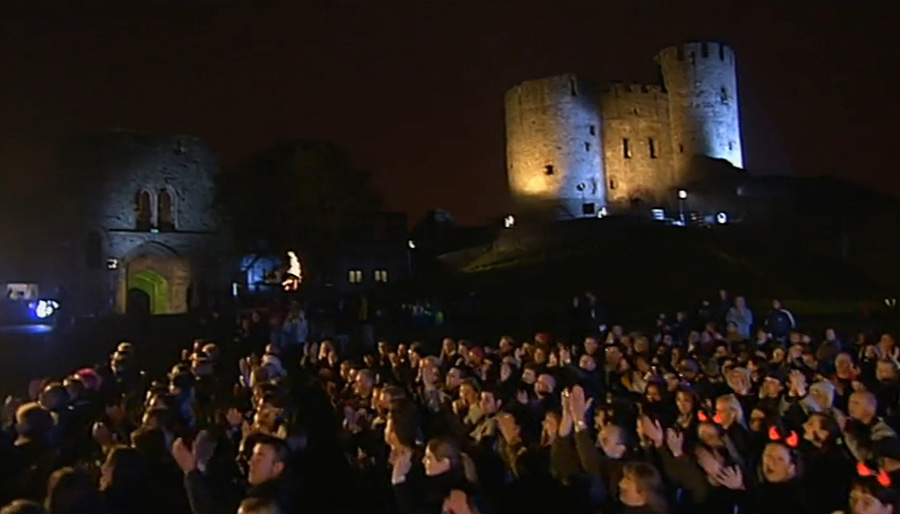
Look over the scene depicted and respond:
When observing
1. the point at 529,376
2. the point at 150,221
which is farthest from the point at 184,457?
the point at 150,221

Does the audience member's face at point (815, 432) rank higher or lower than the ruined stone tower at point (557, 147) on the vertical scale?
lower

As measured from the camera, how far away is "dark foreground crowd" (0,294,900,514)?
19.2ft

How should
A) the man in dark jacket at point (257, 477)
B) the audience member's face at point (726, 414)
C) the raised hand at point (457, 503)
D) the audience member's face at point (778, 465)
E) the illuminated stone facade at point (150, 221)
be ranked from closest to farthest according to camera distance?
the raised hand at point (457, 503)
the man in dark jacket at point (257, 477)
the audience member's face at point (778, 465)
the audience member's face at point (726, 414)
the illuminated stone facade at point (150, 221)

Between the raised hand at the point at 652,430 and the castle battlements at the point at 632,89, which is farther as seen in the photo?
the castle battlements at the point at 632,89

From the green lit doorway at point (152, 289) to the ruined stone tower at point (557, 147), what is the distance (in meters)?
26.5

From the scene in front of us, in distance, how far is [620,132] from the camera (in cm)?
6169

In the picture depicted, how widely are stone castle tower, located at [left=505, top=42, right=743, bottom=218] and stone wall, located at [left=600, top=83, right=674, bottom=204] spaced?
0.22 feet

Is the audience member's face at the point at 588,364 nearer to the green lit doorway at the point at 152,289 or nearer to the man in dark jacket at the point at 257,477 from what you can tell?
the man in dark jacket at the point at 257,477

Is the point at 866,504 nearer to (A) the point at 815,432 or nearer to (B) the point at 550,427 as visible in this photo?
(A) the point at 815,432

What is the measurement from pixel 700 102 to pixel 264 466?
197 feet

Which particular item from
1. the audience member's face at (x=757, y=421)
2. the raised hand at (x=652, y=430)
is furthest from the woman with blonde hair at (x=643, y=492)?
the audience member's face at (x=757, y=421)

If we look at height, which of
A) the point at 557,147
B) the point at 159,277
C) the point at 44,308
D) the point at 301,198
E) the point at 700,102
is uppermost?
the point at 700,102

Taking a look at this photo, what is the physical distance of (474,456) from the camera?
711 cm

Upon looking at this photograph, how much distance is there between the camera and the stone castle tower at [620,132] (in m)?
59.8
